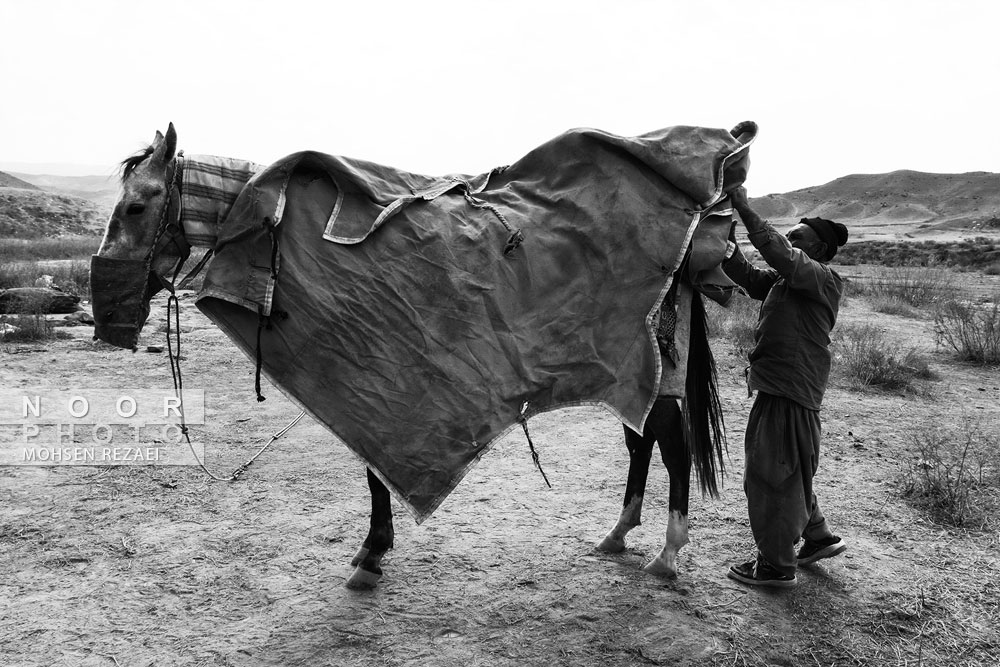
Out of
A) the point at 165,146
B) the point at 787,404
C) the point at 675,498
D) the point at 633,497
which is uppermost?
the point at 165,146

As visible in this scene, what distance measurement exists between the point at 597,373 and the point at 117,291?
6.63 feet

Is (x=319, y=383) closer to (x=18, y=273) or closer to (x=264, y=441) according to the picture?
(x=264, y=441)

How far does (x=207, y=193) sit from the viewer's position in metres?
2.74

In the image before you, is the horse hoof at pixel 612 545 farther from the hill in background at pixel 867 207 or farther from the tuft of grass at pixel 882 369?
the hill in background at pixel 867 207

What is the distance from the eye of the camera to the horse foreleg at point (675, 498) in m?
3.11

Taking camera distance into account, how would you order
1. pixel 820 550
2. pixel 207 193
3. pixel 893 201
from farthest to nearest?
pixel 893 201, pixel 820 550, pixel 207 193

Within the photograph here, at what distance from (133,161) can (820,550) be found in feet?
11.9

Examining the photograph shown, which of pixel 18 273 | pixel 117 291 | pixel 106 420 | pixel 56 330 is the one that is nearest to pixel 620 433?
pixel 117 291

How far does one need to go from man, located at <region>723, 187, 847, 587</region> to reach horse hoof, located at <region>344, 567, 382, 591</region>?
1715mm

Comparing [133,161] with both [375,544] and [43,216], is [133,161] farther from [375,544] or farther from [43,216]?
[43,216]

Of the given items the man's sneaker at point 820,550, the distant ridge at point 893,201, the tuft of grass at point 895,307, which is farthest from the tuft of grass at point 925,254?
Answer: the man's sneaker at point 820,550

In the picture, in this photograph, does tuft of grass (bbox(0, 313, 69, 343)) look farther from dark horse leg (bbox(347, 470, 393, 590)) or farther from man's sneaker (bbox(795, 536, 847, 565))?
man's sneaker (bbox(795, 536, 847, 565))

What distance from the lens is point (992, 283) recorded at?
15.9 meters

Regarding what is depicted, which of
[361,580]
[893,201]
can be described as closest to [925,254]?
[361,580]
